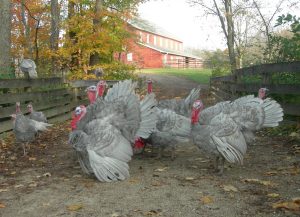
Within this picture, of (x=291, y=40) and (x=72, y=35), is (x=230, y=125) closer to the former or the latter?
(x=291, y=40)

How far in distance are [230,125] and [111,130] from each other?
64.7 inches

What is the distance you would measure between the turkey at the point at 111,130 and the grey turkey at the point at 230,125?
2.79 feet

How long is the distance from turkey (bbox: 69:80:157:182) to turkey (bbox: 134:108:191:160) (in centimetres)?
33

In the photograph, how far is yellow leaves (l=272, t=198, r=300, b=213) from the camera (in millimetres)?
4297

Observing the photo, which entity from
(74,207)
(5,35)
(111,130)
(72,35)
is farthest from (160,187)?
(72,35)

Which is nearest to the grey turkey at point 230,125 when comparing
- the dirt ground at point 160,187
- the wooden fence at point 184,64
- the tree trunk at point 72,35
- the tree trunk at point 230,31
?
the dirt ground at point 160,187

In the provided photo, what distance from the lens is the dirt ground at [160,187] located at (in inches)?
179

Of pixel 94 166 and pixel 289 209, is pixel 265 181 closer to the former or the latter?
pixel 289 209

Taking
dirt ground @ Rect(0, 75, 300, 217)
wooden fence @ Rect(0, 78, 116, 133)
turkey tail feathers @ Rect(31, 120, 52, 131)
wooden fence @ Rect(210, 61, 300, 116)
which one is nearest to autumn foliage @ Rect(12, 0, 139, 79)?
wooden fence @ Rect(0, 78, 116, 133)

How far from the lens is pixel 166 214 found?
440cm

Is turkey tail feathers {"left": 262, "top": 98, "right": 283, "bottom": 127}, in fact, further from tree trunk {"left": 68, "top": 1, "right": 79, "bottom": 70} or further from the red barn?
the red barn

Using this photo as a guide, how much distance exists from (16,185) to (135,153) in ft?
7.94

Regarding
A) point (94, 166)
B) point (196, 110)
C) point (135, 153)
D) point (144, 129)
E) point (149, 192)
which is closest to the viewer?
point (149, 192)

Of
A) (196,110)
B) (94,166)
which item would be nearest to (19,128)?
(94,166)
